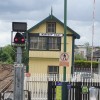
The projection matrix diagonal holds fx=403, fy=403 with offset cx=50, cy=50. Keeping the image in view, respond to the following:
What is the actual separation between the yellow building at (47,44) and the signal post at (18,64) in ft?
82.5

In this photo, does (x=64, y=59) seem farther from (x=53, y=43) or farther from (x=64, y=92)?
(x=53, y=43)

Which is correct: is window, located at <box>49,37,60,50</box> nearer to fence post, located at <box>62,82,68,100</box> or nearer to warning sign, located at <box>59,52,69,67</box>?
fence post, located at <box>62,82,68,100</box>

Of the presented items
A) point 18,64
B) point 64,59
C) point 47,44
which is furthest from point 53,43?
point 18,64

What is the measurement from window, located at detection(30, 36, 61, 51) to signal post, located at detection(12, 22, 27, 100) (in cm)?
2563

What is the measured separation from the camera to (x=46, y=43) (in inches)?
1398

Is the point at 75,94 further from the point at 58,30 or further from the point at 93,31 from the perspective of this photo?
the point at 93,31

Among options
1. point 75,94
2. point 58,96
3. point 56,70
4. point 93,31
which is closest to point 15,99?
point 58,96

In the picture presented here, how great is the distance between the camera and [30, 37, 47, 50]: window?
34906mm

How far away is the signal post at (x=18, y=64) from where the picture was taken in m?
8.95

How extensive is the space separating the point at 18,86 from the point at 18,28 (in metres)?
1.35

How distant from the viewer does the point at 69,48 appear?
1393 inches

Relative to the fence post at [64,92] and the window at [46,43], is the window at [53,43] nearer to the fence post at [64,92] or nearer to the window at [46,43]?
the window at [46,43]

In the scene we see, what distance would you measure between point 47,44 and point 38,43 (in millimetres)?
913

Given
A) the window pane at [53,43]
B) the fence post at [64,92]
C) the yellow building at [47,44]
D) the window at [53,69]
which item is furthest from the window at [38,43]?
the fence post at [64,92]
